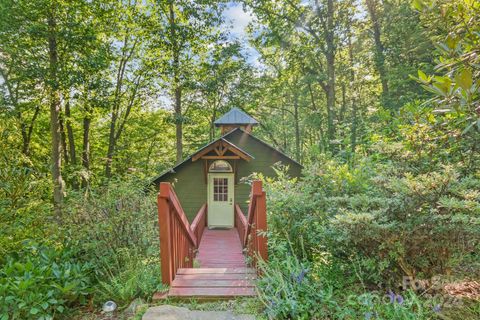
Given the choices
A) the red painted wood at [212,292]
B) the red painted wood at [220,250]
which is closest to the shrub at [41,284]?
the red painted wood at [212,292]

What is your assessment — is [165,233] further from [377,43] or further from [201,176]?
[377,43]

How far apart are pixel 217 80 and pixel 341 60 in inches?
361

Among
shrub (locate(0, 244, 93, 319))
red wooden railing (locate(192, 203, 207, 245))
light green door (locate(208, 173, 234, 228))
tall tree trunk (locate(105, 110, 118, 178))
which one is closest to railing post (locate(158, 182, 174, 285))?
shrub (locate(0, 244, 93, 319))

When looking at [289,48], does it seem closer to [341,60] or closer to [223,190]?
Answer: [341,60]

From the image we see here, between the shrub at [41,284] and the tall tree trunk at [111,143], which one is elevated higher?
the tall tree trunk at [111,143]

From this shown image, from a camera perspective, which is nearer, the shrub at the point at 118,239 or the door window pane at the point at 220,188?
the shrub at the point at 118,239

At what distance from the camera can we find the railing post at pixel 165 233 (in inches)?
113

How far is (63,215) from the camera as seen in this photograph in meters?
3.71

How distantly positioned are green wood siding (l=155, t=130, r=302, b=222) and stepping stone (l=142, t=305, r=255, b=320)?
7.04 metres

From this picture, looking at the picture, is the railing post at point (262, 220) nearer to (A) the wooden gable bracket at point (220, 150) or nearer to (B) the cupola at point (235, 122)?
(A) the wooden gable bracket at point (220, 150)

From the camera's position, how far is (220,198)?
31.5 feet

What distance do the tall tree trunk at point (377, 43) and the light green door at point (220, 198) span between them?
8.58 meters

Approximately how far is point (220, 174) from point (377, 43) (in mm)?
10724

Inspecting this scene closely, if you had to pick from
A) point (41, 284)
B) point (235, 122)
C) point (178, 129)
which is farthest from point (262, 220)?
point (178, 129)
